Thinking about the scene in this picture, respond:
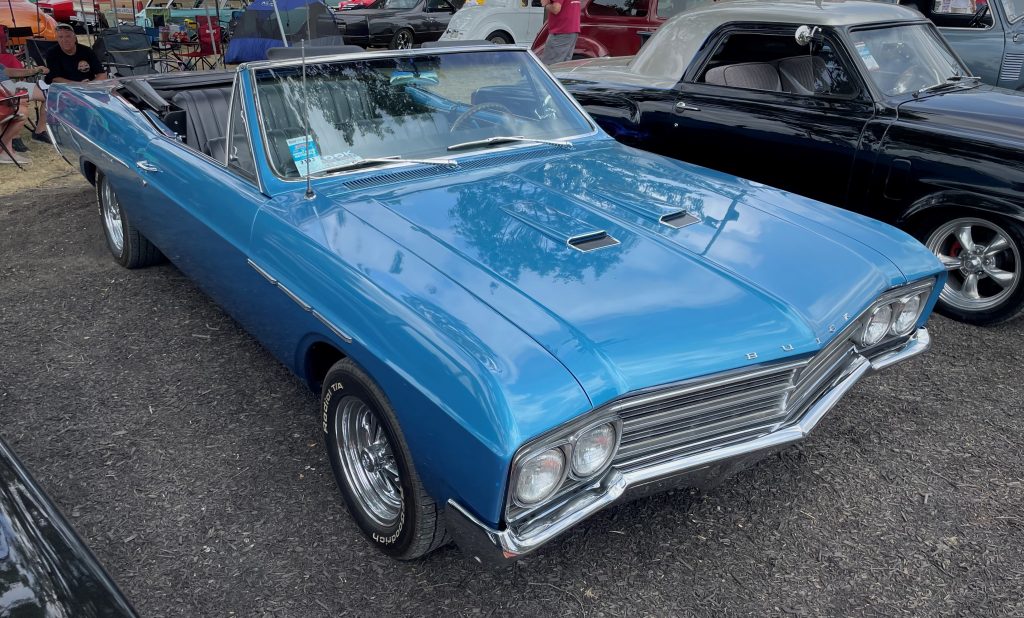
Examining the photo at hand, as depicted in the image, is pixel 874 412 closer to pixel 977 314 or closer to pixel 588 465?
pixel 977 314

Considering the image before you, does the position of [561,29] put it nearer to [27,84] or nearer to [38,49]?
[27,84]

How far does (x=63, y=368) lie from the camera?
366 cm

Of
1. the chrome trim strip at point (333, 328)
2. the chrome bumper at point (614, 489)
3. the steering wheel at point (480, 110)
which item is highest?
the steering wheel at point (480, 110)

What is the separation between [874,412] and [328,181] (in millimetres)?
2536

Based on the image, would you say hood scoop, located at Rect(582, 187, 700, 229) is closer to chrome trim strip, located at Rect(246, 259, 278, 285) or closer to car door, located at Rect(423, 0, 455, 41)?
chrome trim strip, located at Rect(246, 259, 278, 285)

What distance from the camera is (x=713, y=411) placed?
2.24 meters

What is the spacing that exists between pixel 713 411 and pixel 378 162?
5.48 feet

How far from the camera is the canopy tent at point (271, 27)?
877cm

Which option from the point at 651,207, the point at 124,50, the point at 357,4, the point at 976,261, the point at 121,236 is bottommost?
the point at 121,236

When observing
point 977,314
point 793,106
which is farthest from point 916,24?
point 977,314

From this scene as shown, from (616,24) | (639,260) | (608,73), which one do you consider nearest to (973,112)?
(608,73)

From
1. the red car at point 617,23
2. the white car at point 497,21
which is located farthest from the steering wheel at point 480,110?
the white car at point 497,21

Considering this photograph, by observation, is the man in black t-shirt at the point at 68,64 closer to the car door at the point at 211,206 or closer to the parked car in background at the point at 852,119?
the car door at the point at 211,206

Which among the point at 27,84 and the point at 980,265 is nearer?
the point at 980,265
